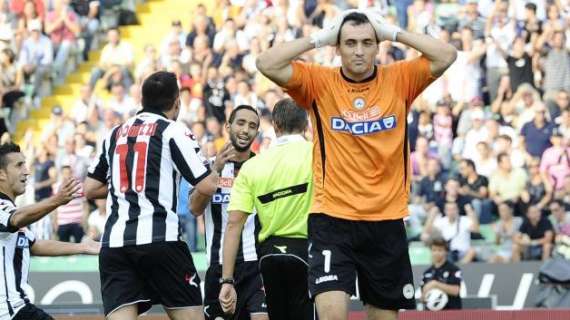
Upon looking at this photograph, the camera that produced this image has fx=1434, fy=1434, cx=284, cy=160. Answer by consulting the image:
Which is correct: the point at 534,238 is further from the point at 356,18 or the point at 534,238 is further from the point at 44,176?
the point at 356,18

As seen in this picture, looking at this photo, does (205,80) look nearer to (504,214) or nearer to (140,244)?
(504,214)

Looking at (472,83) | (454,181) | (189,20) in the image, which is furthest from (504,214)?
(189,20)

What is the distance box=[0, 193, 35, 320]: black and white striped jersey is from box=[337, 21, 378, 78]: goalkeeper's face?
2.69 meters

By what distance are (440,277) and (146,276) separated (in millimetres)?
5937

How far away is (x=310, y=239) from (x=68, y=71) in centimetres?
1553

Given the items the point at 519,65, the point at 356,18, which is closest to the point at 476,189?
the point at 519,65

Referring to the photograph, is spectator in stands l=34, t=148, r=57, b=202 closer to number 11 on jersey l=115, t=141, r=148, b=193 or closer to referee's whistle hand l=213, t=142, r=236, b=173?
referee's whistle hand l=213, t=142, r=236, b=173

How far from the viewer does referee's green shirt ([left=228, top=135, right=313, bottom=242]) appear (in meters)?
10.3

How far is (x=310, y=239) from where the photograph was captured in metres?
9.16

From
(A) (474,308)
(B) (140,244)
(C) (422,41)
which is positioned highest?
(C) (422,41)

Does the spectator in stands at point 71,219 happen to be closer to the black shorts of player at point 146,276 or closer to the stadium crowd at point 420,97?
the stadium crowd at point 420,97

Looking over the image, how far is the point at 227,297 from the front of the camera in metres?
10.2

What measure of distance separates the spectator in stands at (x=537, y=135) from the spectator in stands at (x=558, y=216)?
0.88 metres

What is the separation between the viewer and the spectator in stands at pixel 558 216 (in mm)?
17500
